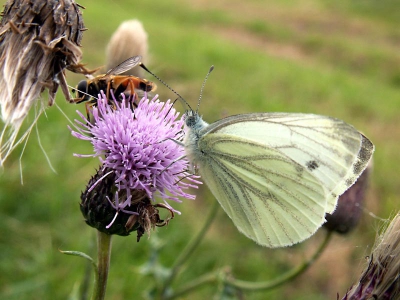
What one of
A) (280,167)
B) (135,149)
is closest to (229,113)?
(280,167)

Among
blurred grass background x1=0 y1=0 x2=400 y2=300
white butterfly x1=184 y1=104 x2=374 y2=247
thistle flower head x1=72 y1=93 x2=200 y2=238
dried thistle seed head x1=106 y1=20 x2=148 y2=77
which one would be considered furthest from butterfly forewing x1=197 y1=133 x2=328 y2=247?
dried thistle seed head x1=106 y1=20 x2=148 y2=77

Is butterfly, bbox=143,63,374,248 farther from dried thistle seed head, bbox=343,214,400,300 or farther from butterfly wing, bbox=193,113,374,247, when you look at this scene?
dried thistle seed head, bbox=343,214,400,300

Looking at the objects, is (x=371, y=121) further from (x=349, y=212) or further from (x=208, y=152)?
(x=208, y=152)

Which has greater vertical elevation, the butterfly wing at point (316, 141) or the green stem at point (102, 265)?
the butterfly wing at point (316, 141)

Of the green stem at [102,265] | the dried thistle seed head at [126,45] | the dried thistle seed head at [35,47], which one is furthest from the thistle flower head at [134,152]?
the dried thistle seed head at [126,45]

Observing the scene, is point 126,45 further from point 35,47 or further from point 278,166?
point 35,47

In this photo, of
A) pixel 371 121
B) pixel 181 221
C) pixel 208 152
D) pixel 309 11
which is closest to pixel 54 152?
pixel 181 221

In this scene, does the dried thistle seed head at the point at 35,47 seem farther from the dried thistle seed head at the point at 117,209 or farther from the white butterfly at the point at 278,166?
the white butterfly at the point at 278,166
